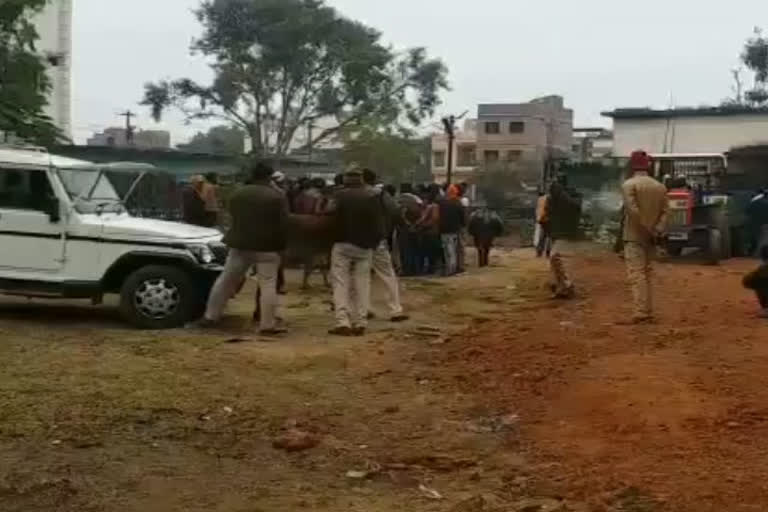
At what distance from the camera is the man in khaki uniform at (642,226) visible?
11.9 meters

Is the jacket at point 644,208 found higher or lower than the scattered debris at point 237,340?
higher

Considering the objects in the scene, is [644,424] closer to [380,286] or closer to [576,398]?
[576,398]

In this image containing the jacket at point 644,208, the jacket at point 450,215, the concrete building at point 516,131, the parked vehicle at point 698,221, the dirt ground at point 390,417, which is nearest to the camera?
the dirt ground at point 390,417

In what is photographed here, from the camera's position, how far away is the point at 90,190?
12.4 meters

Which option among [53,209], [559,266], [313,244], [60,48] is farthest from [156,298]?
[60,48]

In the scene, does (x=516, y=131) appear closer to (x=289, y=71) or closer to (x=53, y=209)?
(x=289, y=71)

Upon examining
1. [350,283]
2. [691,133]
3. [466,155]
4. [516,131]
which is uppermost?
[516,131]

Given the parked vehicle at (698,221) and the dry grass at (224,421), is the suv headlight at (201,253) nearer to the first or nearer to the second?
the dry grass at (224,421)

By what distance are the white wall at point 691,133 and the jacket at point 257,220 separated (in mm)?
31297

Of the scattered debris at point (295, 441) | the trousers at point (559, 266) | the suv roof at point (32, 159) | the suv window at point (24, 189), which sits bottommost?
the scattered debris at point (295, 441)

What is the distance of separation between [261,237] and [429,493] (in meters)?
5.58

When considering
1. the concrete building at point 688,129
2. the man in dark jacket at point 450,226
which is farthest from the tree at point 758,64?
the man in dark jacket at point 450,226

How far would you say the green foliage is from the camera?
5428 cm

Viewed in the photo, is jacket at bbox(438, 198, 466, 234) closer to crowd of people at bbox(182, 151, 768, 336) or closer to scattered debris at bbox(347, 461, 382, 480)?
crowd of people at bbox(182, 151, 768, 336)
